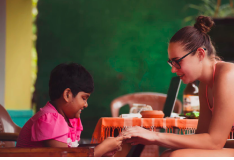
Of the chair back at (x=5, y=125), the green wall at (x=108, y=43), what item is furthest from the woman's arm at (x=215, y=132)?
the green wall at (x=108, y=43)

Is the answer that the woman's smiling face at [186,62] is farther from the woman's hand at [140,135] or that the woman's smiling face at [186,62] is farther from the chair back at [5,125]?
the chair back at [5,125]

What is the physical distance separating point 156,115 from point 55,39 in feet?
10.3

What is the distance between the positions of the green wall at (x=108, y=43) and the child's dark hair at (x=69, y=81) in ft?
9.69

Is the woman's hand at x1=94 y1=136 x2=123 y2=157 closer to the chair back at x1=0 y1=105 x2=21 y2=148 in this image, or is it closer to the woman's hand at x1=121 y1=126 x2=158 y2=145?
the woman's hand at x1=121 y1=126 x2=158 y2=145

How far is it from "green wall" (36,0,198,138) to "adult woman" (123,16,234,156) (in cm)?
301

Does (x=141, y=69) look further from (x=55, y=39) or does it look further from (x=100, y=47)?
(x=55, y=39)

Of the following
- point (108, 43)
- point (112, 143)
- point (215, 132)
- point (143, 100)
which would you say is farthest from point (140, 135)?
point (108, 43)

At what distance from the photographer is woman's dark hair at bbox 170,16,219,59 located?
1.33 m

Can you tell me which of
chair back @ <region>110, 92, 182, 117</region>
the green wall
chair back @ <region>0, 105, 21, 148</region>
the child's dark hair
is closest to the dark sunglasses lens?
the child's dark hair

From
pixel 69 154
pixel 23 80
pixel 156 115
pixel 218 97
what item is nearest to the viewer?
pixel 69 154

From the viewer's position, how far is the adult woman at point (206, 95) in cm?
119

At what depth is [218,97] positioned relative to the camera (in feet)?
3.97

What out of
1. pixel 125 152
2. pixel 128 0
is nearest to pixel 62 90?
pixel 125 152

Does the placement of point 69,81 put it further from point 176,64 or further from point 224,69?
point 224,69
